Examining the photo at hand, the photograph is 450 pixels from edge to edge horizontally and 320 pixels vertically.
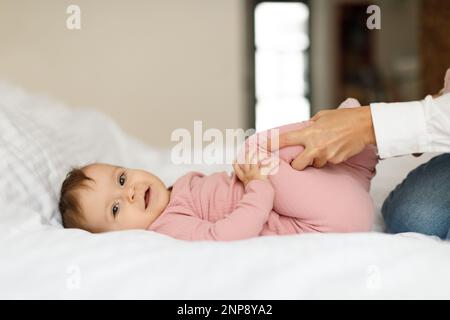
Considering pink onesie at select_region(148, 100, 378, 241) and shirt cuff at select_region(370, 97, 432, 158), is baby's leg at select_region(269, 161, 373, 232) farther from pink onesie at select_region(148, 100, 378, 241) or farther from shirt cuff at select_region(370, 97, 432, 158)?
shirt cuff at select_region(370, 97, 432, 158)

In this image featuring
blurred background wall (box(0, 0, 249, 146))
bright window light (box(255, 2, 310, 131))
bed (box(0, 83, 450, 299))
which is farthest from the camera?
bright window light (box(255, 2, 310, 131))

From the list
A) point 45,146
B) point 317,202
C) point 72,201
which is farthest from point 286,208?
point 45,146

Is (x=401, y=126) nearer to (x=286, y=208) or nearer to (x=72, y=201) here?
(x=286, y=208)

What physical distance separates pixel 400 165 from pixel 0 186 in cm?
104

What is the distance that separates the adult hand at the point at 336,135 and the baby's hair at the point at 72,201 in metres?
0.44

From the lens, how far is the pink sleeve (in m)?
0.93

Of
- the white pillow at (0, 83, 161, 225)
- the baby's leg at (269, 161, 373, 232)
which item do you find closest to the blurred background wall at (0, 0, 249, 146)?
the white pillow at (0, 83, 161, 225)

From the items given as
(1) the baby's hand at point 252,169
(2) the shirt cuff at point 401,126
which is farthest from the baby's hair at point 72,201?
(2) the shirt cuff at point 401,126

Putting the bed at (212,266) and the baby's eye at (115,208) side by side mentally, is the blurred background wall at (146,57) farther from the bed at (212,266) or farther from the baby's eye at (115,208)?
the bed at (212,266)

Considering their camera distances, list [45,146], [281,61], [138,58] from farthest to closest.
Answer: [281,61] < [138,58] < [45,146]

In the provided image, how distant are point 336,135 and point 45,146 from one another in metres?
0.64

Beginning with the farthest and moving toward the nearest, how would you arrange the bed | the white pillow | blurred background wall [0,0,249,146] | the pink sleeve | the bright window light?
1. the bright window light
2. blurred background wall [0,0,249,146]
3. the white pillow
4. the pink sleeve
5. the bed

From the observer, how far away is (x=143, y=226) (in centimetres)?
107

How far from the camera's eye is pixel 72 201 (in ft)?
3.51
